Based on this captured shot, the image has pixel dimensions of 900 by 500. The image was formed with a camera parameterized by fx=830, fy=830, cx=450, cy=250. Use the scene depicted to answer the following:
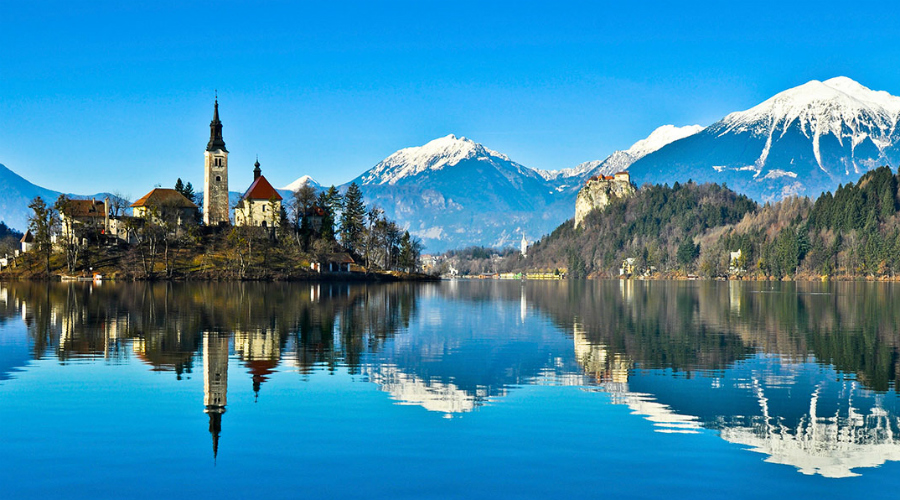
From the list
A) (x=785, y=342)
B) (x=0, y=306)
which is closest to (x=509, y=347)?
(x=785, y=342)

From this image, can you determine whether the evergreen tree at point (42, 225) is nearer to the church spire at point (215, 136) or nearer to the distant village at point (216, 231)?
the distant village at point (216, 231)

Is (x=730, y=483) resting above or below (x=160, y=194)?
below

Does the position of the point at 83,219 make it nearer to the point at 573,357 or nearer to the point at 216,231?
the point at 216,231

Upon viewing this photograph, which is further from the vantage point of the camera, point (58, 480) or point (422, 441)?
point (422, 441)

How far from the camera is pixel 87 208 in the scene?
17338 cm

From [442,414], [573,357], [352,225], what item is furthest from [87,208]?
[442,414]

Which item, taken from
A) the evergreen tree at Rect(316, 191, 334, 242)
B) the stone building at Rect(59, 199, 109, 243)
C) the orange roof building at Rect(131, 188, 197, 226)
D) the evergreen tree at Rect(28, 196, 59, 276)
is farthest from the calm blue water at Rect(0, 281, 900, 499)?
the evergreen tree at Rect(316, 191, 334, 242)

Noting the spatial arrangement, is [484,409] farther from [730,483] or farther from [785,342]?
[785,342]

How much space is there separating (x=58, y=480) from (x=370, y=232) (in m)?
158

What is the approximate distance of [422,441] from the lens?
21.3 metres

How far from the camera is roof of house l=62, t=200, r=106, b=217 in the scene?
167712 millimetres

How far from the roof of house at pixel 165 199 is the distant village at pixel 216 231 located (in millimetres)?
213

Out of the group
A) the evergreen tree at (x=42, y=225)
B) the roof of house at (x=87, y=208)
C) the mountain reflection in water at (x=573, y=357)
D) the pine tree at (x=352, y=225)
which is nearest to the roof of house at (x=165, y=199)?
the roof of house at (x=87, y=208)

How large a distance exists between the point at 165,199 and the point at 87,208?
1621 cm
